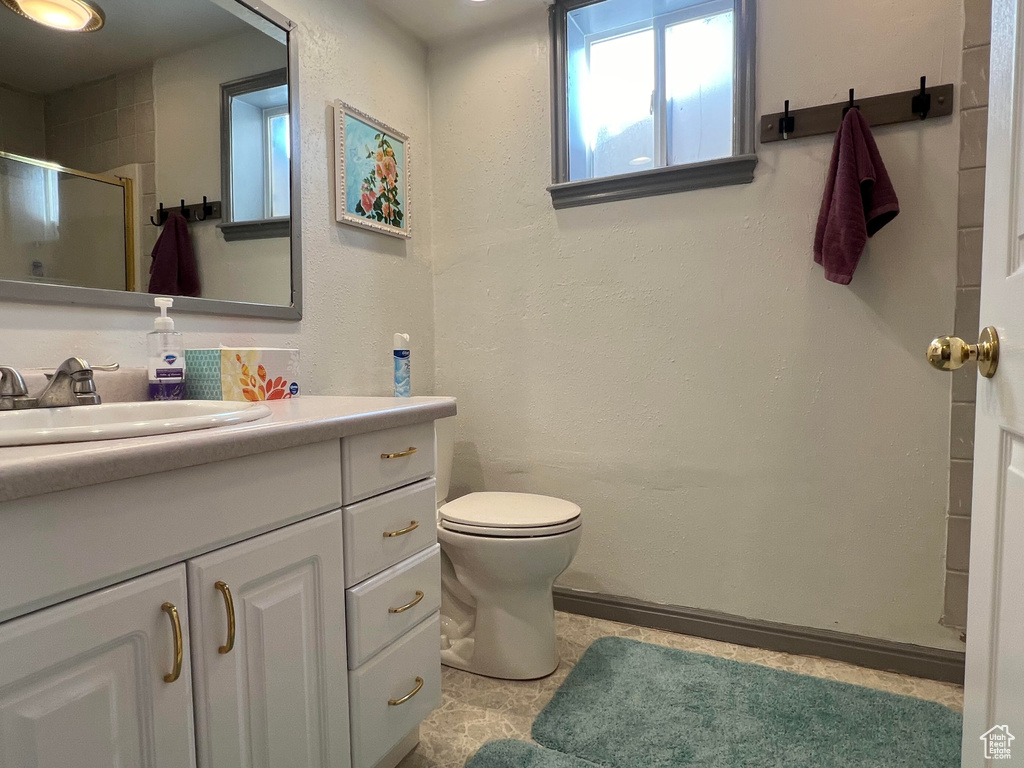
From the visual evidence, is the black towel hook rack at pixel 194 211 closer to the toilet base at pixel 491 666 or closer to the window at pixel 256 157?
the window at pixel 256 157

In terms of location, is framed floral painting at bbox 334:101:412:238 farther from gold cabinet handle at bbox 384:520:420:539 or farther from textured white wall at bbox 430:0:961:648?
gold cabinet handle at bbox 384:520:420:539

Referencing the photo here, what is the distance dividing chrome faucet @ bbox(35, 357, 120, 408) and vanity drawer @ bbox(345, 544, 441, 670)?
0.58 meters

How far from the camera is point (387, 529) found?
1138mm

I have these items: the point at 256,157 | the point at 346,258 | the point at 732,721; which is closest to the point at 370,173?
the point at 346,258

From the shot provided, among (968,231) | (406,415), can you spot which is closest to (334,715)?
(406,415)

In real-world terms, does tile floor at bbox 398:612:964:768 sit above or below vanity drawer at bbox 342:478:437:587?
below

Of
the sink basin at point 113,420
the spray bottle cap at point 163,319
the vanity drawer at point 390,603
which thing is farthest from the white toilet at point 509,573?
the spray bottle cap at point 163,319

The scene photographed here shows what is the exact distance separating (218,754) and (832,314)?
171 cm

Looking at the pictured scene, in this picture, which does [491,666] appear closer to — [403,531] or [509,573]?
[509,573]

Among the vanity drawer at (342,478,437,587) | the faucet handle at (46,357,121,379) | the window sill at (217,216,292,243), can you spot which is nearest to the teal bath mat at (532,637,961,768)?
the vanity drawer at (342,478,437,587)

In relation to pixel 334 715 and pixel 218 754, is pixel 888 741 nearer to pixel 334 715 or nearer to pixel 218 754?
pixel 334 715

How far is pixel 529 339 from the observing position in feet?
6.73

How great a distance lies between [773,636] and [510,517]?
898 millimetres

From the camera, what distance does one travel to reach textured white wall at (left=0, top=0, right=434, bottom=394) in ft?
4.96
